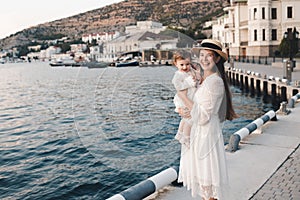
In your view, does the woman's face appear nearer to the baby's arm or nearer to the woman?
the woman

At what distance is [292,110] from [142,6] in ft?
512

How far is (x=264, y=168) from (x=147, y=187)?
7.58 ft

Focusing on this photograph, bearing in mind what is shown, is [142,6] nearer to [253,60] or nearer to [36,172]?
[253,60]

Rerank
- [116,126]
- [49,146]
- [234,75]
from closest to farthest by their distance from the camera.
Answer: [116,126], [49,146], [234,75]

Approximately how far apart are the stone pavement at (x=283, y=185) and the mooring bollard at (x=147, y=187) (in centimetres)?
114

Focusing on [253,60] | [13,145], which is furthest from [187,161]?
[253,60]

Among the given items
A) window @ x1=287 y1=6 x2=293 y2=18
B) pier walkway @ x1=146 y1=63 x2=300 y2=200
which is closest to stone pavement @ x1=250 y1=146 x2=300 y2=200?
pier walkway @ x1=146 y1=63 x2=300 y2=200

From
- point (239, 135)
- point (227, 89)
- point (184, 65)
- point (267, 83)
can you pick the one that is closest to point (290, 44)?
point (267, 83)

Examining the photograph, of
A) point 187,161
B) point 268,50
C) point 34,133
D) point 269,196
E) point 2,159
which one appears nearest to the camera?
point 187,161

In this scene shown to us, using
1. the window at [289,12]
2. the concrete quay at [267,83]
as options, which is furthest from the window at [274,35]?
the concrete quay at [267,83]

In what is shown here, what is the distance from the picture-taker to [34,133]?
17.1 meters

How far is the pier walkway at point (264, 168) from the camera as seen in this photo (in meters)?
5.45

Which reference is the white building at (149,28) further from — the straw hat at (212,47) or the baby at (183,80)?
the baby at (183,80)

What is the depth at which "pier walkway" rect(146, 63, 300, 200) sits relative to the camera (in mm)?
5449
